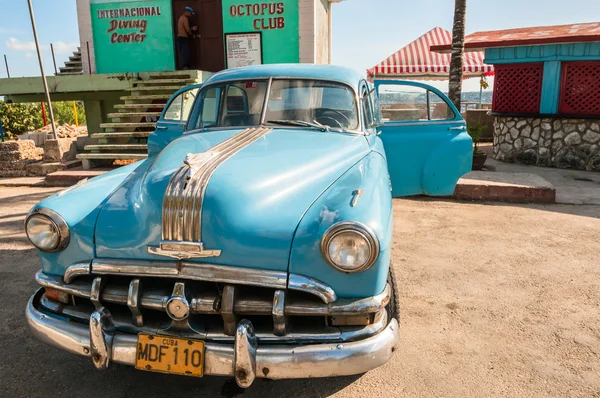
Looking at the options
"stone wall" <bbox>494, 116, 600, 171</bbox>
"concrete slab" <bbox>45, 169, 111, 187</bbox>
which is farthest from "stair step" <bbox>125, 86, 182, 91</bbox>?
"stone wall" <bbox>494, 116, 600, 171</bbox>

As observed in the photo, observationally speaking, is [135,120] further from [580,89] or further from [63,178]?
[580,89]

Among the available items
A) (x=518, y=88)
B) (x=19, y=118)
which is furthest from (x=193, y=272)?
(x=19, y=118)

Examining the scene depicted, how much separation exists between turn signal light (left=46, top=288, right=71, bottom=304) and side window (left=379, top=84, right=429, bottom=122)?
9.72 feet

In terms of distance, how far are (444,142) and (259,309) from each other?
2.61m

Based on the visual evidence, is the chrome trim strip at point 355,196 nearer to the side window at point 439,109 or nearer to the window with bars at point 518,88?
the side window at point 439,109

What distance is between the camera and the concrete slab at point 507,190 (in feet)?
23.0

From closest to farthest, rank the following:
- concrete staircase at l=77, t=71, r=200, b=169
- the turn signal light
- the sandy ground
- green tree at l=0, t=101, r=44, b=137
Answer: the turn signal light → the sandy ground → concrete staircase at l=77, t=71, r=200, b=169 → green tree at l=0, t=101, r=44, b=137

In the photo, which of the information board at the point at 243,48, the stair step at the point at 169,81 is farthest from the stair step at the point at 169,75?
the information board at the point at 243,48

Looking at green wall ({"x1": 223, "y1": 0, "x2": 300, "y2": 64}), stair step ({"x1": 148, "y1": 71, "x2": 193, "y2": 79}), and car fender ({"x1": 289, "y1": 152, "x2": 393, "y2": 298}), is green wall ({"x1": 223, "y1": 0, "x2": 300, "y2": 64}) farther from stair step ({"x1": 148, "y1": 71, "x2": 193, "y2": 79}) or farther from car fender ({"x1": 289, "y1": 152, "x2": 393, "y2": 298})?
car fender ({"x1": 289, "y1": 152, "x2": 393, "y2": 298})

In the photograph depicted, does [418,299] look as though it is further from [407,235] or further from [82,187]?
[82,187]

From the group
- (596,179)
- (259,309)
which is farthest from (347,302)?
(596,179)

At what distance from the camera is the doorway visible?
41.7 feet

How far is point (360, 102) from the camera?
374 centimetres

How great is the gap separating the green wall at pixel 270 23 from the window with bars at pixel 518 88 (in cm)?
492
